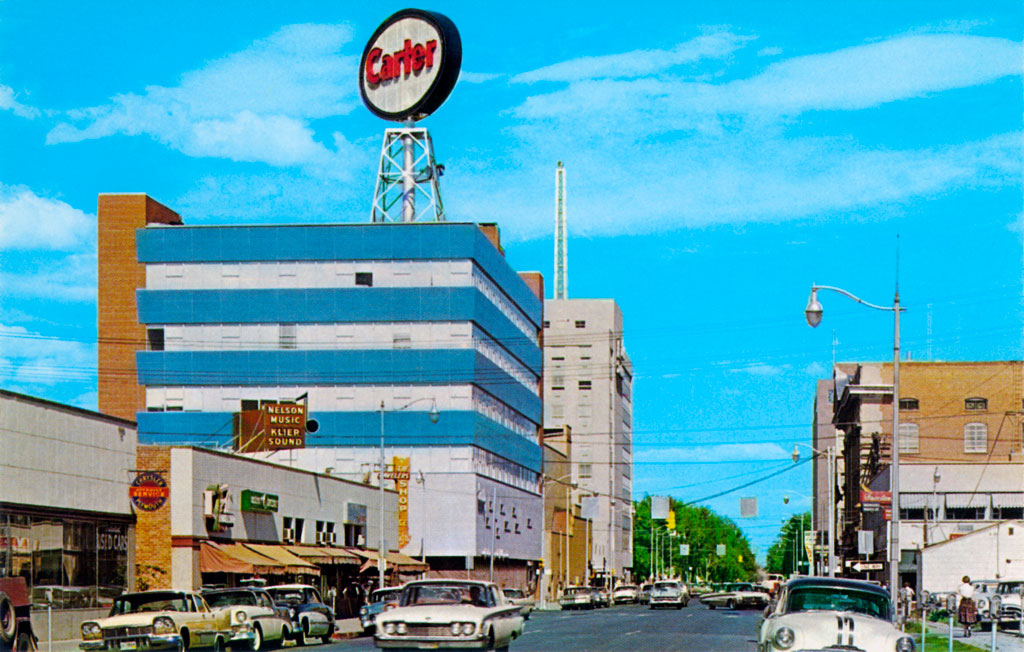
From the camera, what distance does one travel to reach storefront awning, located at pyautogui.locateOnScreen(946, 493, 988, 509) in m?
93.4

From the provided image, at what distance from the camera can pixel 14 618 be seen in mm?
26578

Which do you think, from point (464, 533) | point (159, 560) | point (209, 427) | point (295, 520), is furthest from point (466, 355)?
point (159, 560)

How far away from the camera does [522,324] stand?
114875mm

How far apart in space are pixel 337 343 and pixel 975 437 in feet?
166

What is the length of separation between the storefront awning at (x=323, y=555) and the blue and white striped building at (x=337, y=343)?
73.5 feet

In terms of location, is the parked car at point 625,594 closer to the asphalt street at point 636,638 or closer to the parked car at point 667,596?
the parked car at point 667,596

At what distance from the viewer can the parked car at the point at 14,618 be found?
2608cm

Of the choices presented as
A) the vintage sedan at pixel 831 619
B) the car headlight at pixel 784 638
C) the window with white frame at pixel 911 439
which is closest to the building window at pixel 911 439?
the window with white frame at pixel 911 439

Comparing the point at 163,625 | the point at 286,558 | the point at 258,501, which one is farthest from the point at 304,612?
the point at 258,501

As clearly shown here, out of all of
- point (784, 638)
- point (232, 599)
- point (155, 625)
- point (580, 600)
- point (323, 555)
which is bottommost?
point (580, 600)

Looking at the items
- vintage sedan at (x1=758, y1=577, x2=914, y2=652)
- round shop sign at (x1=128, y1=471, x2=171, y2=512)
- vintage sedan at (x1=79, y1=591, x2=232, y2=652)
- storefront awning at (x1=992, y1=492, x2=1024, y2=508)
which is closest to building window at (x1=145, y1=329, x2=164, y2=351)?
round shop sign at (x1=128, y1=471, x2=171, y2=512)

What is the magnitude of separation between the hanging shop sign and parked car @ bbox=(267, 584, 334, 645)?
13511mm

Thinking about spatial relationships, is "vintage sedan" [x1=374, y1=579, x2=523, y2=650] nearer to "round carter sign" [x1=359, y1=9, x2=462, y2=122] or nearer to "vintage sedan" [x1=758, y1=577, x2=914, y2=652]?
"vintage sedan" [x1=758, y1=577, x2=914, y2=652]

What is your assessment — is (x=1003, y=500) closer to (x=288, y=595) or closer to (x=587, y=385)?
(x=288, y=595)
